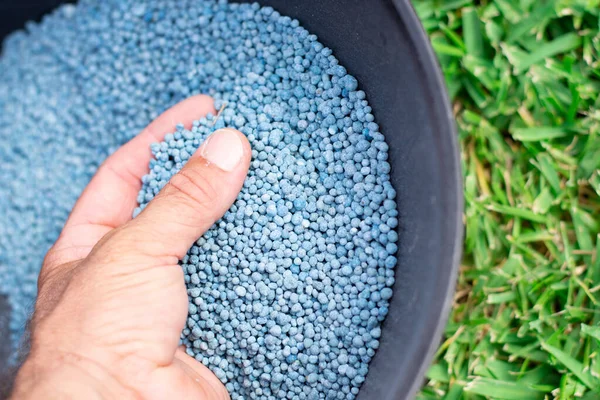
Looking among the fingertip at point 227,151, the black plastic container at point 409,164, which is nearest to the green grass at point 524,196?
the black plastic container at point 409,164

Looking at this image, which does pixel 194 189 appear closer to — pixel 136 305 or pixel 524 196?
pixel 136 305

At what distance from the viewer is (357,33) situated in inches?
41.9

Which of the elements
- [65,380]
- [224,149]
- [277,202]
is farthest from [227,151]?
[65,380]

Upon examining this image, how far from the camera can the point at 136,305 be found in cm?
93

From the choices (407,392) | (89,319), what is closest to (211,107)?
(89,319)

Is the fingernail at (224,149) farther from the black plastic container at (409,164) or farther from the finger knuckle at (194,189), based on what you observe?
the black plastic container at (409,164)

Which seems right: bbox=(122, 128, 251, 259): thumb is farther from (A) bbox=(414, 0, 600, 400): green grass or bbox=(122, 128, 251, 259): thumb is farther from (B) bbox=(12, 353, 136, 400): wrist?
(A) bbox=(414, 0, 600, 400): green grass

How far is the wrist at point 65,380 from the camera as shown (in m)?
0.86

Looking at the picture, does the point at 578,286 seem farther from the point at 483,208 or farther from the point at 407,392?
the point at 407,392

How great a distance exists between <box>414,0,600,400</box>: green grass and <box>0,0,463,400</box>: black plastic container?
270 millimetres

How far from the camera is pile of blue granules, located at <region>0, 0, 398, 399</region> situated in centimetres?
103

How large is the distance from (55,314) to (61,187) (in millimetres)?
534

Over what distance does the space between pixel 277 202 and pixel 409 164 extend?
0.24 meters

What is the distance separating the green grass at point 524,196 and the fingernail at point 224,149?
1.61ft
